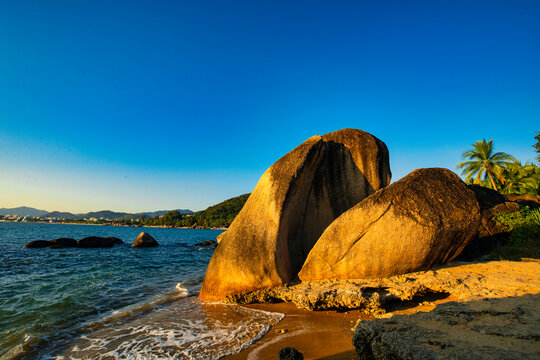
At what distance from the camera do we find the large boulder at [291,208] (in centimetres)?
849

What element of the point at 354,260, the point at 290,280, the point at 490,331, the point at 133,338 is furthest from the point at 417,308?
the point at 133,338

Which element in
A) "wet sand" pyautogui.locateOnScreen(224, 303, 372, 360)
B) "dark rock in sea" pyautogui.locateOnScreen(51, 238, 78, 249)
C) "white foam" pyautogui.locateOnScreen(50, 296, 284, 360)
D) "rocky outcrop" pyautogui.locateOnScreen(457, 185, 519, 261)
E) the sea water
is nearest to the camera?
"wet sand" pyautogui.locateOnScreen(224, 303, 372, 360)

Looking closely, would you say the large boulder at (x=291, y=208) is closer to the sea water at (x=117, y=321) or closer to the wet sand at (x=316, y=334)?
the sea water at (x=117, y=321)

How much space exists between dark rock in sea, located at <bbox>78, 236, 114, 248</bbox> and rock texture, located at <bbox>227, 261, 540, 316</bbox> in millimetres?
33582

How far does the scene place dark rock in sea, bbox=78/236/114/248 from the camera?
31828 millimetres

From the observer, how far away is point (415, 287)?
6488 mm

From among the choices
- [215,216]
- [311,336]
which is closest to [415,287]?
[311,336]

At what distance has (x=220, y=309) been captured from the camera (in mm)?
8062

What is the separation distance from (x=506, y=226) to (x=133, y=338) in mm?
14405

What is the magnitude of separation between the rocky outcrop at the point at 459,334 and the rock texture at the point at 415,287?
1.35 metres

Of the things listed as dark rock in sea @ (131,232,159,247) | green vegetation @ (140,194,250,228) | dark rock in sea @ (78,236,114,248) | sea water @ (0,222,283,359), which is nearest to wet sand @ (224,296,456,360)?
sea water @ (0,222,283,359)

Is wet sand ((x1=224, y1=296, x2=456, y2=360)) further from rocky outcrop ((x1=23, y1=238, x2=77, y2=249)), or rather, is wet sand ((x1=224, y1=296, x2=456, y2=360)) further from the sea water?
rocky outcrop ((x1=23, y1=238, x2=77, y2=249))

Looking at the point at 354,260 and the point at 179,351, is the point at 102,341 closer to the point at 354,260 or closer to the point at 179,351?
the point at 179,351

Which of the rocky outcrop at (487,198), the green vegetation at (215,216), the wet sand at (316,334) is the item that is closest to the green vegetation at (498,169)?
the rocky outcrop at (487,198)
